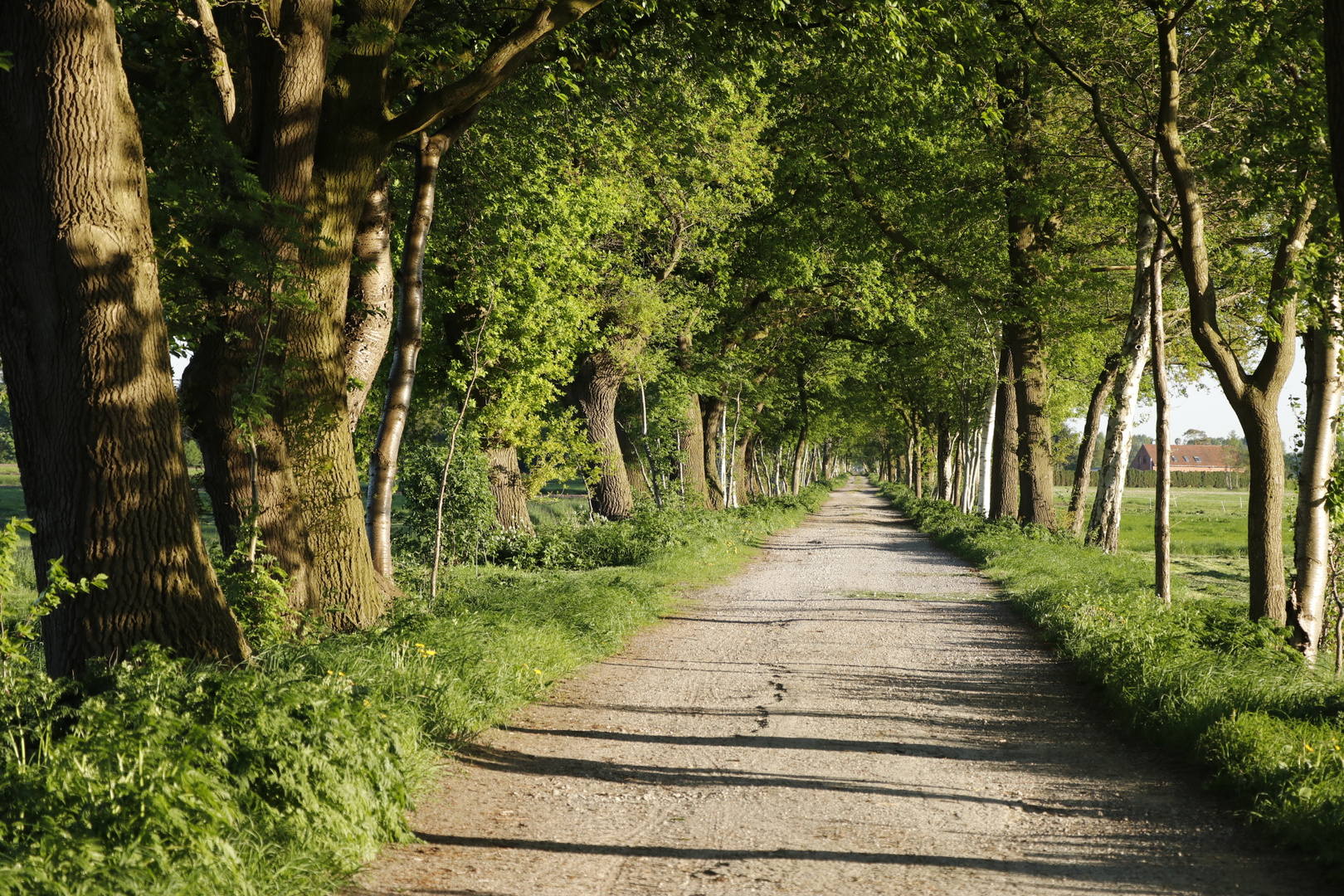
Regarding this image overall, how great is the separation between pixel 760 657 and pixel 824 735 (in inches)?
109

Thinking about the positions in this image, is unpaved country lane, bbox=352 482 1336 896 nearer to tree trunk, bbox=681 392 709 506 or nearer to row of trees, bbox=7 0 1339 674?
row of trees, bbox=7 0 1339 674

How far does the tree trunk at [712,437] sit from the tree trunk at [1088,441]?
427 inches

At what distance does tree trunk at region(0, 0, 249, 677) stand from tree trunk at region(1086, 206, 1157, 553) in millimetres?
14088

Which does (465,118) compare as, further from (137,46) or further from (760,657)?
(760,657)

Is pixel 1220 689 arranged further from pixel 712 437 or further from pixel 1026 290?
pixel 712 437

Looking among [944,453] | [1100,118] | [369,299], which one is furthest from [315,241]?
[944,453]

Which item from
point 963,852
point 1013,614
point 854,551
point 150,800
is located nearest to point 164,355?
point 150,800

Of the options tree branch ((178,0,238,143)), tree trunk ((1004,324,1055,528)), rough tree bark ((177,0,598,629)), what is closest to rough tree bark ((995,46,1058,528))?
tree trunk ((1004,324,1055,528))

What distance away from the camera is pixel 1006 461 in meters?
23.0

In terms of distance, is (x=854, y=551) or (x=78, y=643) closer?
(x=78, y=643)

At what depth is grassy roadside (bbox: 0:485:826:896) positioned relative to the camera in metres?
3.66

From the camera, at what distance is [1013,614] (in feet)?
39.7

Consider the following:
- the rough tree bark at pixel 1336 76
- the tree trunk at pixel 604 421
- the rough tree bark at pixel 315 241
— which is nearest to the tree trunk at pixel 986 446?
the tree trunk at pixel 604 421

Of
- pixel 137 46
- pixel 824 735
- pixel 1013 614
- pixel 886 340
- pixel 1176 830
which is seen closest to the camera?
pixel 1176 830
